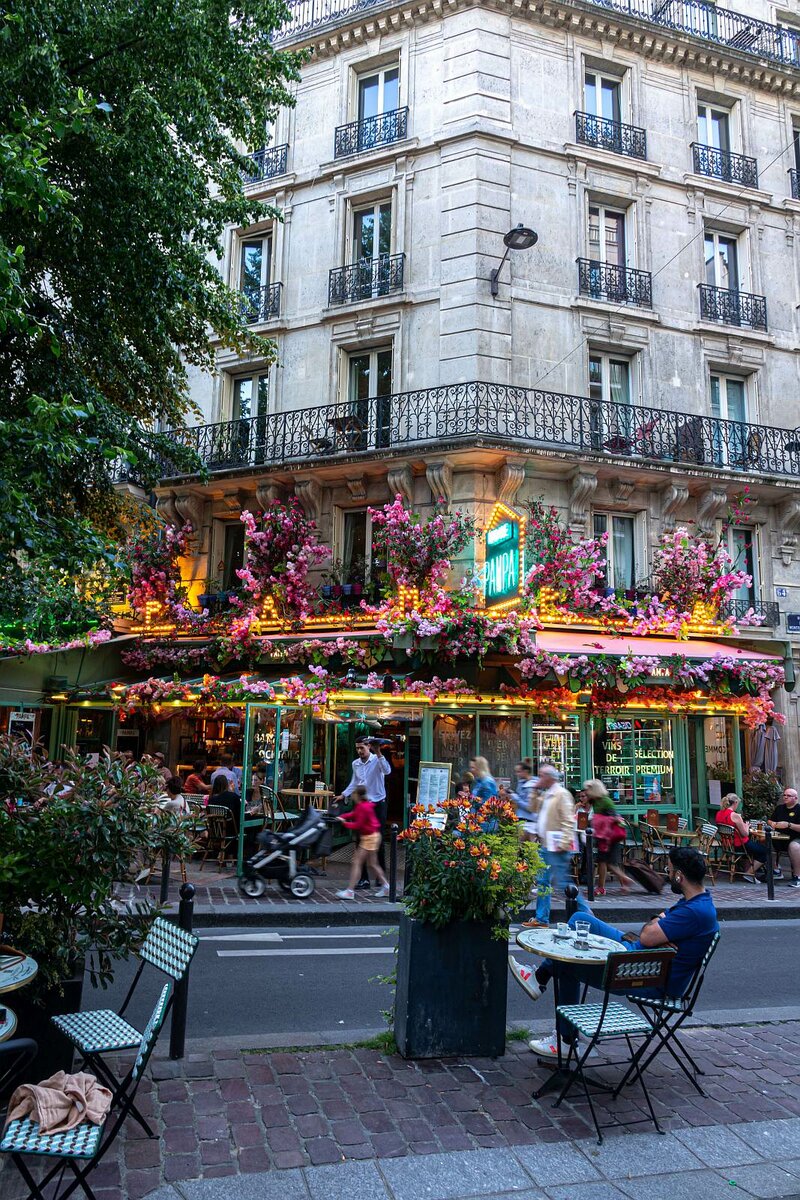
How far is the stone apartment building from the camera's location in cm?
1659

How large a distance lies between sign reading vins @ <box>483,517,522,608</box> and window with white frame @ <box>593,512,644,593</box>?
9.68 ft

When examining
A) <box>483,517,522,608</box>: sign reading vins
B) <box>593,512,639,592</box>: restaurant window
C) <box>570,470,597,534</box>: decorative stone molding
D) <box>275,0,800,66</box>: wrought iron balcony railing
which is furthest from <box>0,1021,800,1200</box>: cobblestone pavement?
<box>275,0,800,66</box>: wrought iron balcony railing

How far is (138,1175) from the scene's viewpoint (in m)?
3.70

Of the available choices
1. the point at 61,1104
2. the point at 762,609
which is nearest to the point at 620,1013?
the point at 61,1104

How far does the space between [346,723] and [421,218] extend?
1063 cm

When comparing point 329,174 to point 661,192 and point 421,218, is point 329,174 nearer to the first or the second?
point 421,218

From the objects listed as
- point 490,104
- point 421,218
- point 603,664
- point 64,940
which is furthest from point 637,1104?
point 490,104

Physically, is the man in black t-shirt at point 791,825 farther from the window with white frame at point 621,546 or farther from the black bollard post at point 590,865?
the window with white frame at point 621,546

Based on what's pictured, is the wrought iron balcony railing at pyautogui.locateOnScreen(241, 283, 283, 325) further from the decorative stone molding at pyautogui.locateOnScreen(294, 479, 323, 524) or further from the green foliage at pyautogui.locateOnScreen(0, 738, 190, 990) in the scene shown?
the green foliage at pyautogui.locateOnScreen(0, 738, 190, 990)

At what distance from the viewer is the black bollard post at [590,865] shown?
11.0 meters

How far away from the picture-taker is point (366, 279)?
1806cm

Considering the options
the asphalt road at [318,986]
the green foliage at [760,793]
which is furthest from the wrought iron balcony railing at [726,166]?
the asphalt road at [318,986]

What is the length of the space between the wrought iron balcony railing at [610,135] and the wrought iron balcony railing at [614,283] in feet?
9.03

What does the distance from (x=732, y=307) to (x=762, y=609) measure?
6940mm
